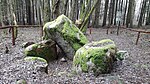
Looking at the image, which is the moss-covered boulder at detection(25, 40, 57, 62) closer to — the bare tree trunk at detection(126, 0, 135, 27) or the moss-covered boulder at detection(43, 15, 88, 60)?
the moss-covered boulder at detection(43, 15, 88, 60)

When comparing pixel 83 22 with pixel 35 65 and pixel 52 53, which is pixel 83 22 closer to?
pixel 52 53

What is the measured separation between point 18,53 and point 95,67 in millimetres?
3280

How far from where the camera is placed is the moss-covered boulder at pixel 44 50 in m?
7.19

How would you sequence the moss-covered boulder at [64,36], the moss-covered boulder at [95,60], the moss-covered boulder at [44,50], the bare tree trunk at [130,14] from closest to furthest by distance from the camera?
1. the moss-covered boulder at [95,60]
2. the moss-covered boulder at [44,50]
3. the moss-covered boulder at [64,36]
4. the bare tree trunk at [130,14]

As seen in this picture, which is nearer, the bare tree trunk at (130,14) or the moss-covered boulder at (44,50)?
the moss-covered boulder at (44,50)

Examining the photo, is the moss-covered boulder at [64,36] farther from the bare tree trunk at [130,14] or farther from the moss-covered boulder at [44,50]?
the bare tree trunk at [130,14]

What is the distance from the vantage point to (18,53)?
7207 millimetres

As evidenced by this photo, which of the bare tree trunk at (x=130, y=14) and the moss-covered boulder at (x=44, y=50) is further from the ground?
the bare tree trunk at (x=130, y=14)

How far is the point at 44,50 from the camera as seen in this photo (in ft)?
24.6

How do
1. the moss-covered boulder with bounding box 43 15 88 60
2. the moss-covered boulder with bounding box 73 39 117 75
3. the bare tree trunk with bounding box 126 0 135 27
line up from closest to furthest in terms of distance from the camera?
the moss-covered boulder with bounding box 73 39 117 75
the moss-covered boulder with bounding box 43 15 88 60
the bare tree trunk with bounding box 126 0 135 27

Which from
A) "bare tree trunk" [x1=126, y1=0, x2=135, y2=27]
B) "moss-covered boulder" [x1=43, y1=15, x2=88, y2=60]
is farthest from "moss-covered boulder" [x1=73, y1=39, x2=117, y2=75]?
"bare tree trunk" [x1=126, y1=0, x2=135, y2=27]

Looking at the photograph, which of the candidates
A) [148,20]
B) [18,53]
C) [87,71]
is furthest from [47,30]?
[148,20]

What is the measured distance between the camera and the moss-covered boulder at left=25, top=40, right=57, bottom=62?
7.19 m

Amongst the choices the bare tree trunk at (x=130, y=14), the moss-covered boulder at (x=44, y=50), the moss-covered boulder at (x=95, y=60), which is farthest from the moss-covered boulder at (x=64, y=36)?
the bare tree trunk at (x=130, y=14)
